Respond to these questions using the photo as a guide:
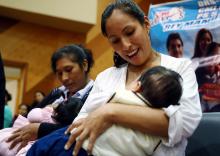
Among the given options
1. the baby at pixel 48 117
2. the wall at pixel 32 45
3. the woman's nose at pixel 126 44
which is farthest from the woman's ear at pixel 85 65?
the wall at pixel 32 45

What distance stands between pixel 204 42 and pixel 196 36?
96mm

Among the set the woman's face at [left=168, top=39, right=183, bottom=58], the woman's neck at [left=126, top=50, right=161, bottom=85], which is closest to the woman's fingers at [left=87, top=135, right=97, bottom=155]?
the woman's neck at [left=126, top=50, right=161, bottom=85]

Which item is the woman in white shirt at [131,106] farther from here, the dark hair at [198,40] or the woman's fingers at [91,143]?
the dark hair at [198,40]

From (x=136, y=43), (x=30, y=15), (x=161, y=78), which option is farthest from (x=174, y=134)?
(x=30, y=15)

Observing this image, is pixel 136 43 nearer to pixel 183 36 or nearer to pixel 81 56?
pixel 81 56

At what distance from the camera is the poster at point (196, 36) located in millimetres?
3191

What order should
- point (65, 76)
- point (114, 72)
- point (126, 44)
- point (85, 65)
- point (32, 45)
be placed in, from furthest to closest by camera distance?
point (32, 45), point (85, 65), point (65, 76), point (114, 72), point (126, 44)

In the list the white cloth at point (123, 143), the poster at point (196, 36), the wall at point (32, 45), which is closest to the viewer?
the white cloth at point (123, 143)

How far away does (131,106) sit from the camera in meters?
1.11

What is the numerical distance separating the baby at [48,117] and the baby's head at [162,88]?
471 mm

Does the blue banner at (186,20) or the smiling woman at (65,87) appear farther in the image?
the blue banner at (186,20)

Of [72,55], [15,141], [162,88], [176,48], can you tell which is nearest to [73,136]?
[162,88]

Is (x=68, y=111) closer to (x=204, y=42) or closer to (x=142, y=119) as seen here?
(x=142, y=119)

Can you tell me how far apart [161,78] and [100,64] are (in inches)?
216
